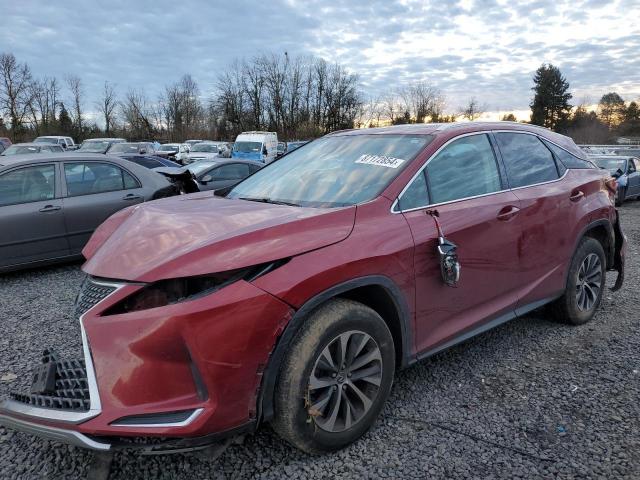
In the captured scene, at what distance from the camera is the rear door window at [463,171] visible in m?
3.00

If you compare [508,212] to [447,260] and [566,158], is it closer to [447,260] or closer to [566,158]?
[447,260]

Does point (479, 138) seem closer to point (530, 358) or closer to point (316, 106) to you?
point (530, 358)

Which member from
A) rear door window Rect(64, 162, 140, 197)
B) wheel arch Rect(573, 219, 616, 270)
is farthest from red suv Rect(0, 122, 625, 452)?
rear door window Rect(64, 162, 140, 197)

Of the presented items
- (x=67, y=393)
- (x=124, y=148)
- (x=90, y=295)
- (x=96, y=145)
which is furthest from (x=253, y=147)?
(x=67, y=393)

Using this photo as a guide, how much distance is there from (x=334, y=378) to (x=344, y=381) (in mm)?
69

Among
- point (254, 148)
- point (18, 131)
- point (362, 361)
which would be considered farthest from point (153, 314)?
point (18, 131)

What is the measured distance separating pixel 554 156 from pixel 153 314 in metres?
3.51

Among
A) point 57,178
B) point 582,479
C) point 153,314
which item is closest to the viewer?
point 153,314

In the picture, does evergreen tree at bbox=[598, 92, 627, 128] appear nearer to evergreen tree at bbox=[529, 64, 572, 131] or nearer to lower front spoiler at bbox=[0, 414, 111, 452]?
evergreen tree at bbox=[529, 64, 572, 131]

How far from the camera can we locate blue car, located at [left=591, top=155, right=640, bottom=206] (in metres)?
14.7

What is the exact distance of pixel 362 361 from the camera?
2.49 meters

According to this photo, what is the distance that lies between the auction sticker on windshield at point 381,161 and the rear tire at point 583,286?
2.01m

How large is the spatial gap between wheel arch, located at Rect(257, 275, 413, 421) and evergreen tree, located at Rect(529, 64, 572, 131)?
265 ft

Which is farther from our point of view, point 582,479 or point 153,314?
point 582,479
